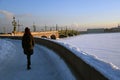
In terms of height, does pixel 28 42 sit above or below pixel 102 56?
above

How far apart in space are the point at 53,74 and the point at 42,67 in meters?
2.25

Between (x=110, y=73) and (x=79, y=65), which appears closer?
(x=110, y=73)

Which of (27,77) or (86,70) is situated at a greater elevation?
(86,70)

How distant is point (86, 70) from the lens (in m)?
9.14

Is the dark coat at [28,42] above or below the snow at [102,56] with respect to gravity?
above

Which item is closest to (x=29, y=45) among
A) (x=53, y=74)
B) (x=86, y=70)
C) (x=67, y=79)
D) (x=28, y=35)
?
(x=28, y=35)

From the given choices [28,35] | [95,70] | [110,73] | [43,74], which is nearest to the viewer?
[110,73]

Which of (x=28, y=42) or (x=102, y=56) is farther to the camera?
(x=102, y=56)

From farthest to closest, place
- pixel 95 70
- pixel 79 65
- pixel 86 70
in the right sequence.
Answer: pixel 79 65
pixel 86 70
pixel 95 70

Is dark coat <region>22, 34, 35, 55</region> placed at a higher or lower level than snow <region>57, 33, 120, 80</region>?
higher

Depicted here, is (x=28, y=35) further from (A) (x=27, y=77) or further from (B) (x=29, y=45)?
(A) (x=27, y=77)

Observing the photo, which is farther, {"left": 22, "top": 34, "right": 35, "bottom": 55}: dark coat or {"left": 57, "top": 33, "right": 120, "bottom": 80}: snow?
{"left": 22, "top": 34, "right": 35, "bottom": 55}: dark coat

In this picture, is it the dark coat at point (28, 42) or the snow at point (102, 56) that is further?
the dark coat at point (28, 42)

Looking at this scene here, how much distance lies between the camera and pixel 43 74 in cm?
1306
